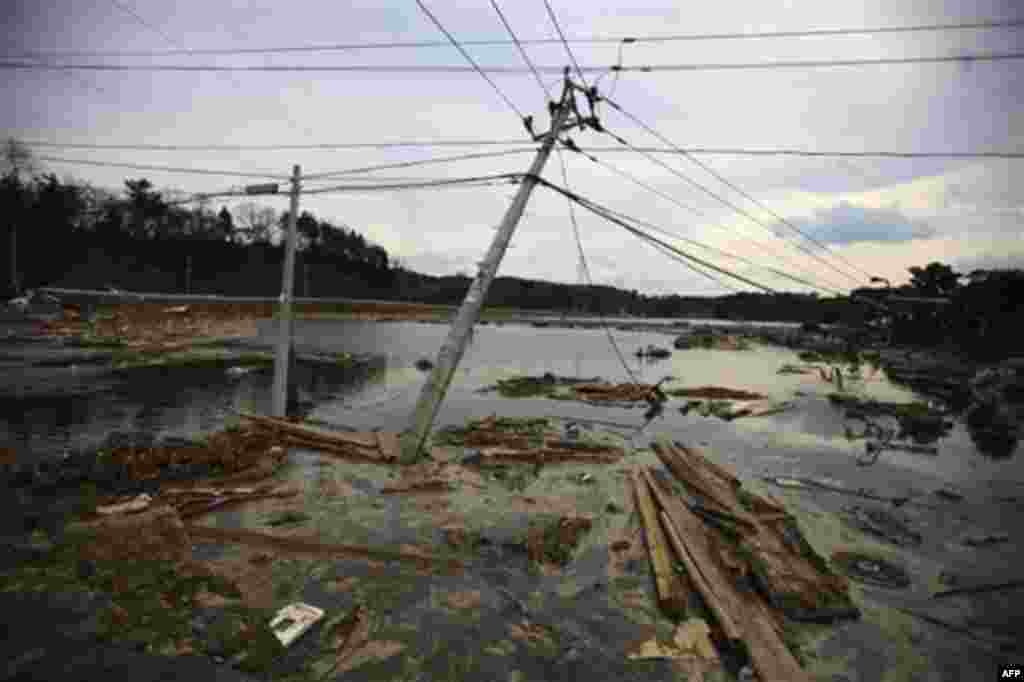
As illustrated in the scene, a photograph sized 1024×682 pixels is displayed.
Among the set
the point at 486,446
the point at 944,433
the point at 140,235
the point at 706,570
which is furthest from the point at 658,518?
the point at 140,235

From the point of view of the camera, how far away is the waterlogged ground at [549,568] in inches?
198

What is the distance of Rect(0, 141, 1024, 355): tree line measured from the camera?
38.0 m

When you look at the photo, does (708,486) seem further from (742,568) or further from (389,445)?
(389,445)

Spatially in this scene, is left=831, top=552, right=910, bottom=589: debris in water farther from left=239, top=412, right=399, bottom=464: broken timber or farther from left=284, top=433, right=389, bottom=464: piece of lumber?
left=284, top=433, right=389, bottom=464: piece of lumber

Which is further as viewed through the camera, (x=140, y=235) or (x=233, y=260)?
(x=233, y=260)

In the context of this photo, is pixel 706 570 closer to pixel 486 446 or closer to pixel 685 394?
pixel 486 446

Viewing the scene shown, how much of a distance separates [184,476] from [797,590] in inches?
451

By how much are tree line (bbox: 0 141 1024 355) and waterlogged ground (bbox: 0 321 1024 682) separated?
5284 millimetres

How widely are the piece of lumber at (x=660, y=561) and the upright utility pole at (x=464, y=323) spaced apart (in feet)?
17.2

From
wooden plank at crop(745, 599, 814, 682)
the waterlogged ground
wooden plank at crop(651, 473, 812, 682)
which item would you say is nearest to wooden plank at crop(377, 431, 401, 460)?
the waterlogged ground

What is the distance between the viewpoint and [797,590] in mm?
6500

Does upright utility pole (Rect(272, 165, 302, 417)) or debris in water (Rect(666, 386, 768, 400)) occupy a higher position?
upright utility pole (Rect(272, 165, 302, 417))

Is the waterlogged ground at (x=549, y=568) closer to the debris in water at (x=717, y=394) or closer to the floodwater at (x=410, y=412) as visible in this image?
the floodwater at (x=410, y=412)

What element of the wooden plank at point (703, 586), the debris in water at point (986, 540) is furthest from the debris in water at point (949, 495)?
the wooden plank at point (703, 586)
